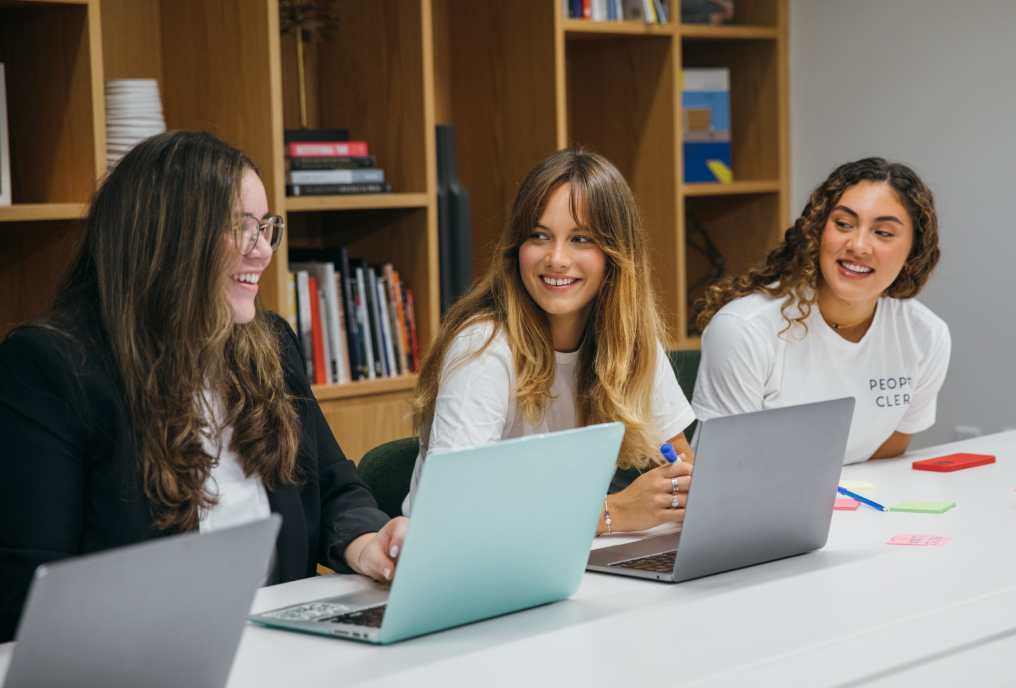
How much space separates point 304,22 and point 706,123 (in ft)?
4.44

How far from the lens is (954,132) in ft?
10.2

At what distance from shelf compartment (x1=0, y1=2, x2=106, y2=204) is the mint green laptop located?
60.8 inches

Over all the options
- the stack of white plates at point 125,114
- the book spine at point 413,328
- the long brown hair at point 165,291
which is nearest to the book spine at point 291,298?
the book spine at point 413,328

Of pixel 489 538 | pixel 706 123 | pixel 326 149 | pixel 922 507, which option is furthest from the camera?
pixel 706 123

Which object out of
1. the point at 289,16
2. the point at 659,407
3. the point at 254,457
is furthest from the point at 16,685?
the point at 289,16

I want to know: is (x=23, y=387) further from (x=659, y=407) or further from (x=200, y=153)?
(x=659, y=407)

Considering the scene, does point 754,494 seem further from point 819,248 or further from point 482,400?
point 819,248

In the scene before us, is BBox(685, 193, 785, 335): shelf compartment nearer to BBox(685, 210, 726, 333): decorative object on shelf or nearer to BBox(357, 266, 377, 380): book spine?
BBox(685, 210, 726, 333): decorative object on shelf

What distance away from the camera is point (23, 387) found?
1222 millimetres

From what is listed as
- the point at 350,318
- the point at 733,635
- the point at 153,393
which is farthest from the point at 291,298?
the point at 733,635

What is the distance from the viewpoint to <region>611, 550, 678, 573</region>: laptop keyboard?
1.28 m

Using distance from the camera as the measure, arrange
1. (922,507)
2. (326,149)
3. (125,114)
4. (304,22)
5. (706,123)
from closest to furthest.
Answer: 1. (922,507)
2. (125,114)
3. (326,149)
4. (304,22)
5. (706,123)

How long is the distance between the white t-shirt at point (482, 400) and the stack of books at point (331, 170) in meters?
1.05

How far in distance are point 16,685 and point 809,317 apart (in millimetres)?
1780
